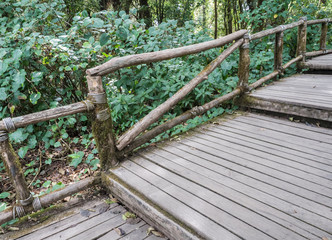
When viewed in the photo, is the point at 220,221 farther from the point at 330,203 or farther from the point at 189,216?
the point at 330,203

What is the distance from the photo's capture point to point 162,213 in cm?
195

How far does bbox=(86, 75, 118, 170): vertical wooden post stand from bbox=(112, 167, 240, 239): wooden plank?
0.18 m

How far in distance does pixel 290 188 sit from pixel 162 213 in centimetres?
110

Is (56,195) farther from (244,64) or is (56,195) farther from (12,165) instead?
(244,64)

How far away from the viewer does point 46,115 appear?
2.12 m

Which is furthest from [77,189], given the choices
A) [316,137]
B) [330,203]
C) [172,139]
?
[316,137]

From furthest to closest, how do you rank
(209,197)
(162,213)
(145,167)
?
(145,167) → (209,197) → (162,213)

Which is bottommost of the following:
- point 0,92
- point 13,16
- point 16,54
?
point 0,92

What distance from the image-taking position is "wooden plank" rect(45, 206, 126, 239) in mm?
2029

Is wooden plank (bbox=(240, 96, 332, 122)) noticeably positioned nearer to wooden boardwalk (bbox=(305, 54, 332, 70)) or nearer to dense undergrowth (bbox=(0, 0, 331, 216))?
dense undergrowth (bbox=(0, 0, 331, 216))

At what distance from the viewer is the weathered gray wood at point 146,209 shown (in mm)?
1812

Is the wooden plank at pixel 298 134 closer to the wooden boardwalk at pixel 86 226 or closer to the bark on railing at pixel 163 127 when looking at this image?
the bark on railing at pixel 163 127

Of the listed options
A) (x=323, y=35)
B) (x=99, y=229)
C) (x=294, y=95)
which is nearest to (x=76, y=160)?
(x=99, y=229)

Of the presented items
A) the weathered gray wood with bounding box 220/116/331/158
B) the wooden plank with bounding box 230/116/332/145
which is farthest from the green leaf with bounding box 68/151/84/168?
the wooden plank with bounding box 230/116/332/145
